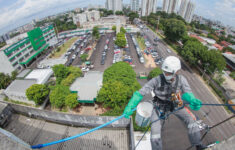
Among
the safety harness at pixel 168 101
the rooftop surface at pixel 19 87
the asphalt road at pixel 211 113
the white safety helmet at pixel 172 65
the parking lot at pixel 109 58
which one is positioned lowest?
the asphalt road at pixel 211 113

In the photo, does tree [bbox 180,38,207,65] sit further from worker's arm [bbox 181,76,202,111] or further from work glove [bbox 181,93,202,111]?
work glove [bbox 181,93,202,111]

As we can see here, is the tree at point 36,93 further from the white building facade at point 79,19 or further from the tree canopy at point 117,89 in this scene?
the white building facade at point 79,19

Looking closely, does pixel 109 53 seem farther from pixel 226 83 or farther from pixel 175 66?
pixel 175 66

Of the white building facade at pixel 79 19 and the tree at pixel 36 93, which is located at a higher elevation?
the white building facade at pixel 79 19

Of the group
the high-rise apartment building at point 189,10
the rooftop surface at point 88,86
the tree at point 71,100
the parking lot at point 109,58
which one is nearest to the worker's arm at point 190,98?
the rooftop surface at point 88,86

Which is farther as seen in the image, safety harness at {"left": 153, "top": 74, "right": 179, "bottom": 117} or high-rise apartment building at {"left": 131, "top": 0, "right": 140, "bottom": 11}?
high-rise apartment building at {"left": 131, "top": 0, "right": 140, "bottom": 11}

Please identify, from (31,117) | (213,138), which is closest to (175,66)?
(31,117)

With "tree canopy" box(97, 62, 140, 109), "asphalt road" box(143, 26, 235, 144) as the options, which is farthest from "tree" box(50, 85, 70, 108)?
"asphalt road" box(143, 26, 235, 144)
